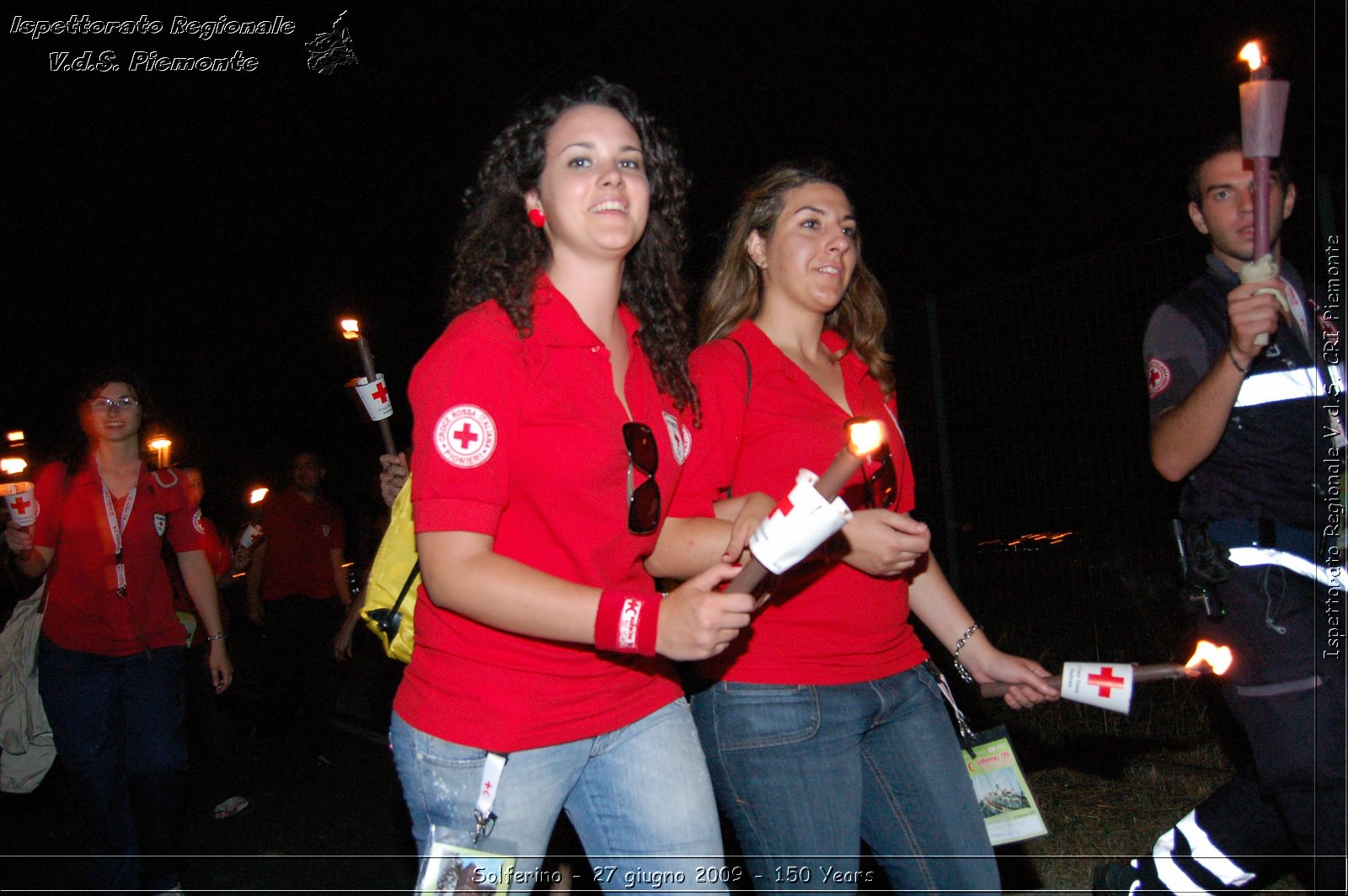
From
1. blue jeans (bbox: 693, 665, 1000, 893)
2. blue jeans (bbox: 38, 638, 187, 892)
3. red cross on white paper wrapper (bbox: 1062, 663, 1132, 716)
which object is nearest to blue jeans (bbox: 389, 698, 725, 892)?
blue jeans (bbox: 693, 665, 1000, 893)

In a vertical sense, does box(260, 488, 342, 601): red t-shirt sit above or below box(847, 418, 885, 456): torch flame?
below

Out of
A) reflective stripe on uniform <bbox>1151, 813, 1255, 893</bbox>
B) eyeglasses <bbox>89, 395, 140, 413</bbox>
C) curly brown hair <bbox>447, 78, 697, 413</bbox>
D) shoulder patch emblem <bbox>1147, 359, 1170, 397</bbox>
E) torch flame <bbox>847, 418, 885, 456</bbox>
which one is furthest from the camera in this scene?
eyeglasses <bbox>89, 395, 140, 413</bbox>

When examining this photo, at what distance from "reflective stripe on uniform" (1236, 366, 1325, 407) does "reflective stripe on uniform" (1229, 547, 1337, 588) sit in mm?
464

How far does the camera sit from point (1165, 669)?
2609mm

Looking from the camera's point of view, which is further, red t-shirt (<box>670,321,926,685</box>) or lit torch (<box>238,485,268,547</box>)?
lit torch (<box>238,485,268,547</box>)

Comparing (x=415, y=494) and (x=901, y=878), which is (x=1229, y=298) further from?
(x=415, y=494)

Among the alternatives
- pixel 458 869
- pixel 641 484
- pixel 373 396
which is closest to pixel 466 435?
pixel 641 484

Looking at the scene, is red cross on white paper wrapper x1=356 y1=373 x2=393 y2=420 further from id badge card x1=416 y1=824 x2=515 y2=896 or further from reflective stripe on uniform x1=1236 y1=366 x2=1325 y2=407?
reflective stripe on uniform x1=1236 y1=366 x2=1325 y2=407

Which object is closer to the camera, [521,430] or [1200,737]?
[521,430]

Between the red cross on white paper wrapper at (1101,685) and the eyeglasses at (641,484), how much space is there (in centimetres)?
121

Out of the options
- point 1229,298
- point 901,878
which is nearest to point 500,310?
point 901,878

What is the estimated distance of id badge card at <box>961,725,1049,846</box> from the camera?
2.93m

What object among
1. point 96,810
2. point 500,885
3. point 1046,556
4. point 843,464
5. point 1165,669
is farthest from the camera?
point 1046,556

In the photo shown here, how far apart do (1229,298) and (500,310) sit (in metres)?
2.07
